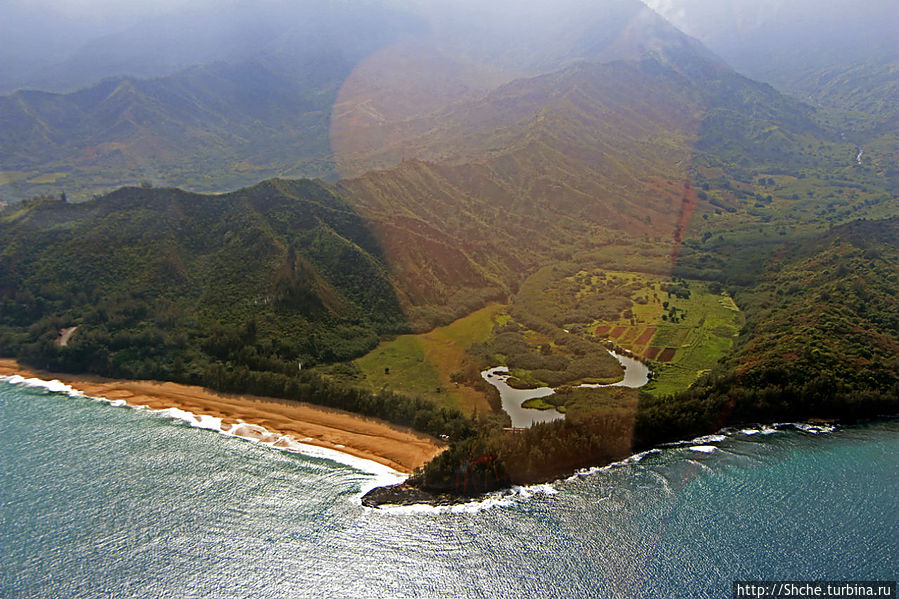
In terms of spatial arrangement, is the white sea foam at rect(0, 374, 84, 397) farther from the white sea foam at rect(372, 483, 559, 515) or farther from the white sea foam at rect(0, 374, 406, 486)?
the white sea foam at rect(372, 483, 559, 515)

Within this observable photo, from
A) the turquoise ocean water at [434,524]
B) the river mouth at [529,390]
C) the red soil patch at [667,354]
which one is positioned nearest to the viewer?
the turquoise ocean water at [434,524]

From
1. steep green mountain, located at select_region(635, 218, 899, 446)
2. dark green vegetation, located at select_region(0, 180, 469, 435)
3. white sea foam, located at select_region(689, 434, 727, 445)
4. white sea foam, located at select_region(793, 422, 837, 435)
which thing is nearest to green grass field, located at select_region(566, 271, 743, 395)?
steep green mountain, located at select_region(635, 218, 899, 446)

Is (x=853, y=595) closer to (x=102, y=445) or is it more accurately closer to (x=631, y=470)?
(x=631, y=470)

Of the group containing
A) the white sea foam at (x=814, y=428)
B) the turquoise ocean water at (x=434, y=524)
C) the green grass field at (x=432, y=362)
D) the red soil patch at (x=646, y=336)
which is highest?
the red soil patch at (x=646, y=336)

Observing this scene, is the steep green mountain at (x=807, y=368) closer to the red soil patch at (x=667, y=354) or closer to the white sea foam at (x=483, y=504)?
the red soil patch at (x=667, y=354)

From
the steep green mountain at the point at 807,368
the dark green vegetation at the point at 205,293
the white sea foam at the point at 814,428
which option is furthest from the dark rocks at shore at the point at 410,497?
the white sea foam at the point at 814,428

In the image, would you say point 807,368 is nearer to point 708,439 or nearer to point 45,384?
point 708,439
